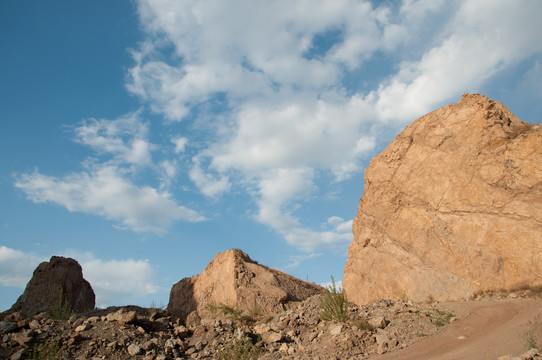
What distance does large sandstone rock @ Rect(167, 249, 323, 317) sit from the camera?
14805 mm

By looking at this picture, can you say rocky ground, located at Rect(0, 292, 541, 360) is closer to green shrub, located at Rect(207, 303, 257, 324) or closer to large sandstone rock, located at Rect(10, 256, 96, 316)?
green shrub, located at Rect(207, 303, 257, 324)

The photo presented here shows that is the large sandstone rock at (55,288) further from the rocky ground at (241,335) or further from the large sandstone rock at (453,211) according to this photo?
the large sandstone rock at (453,211)

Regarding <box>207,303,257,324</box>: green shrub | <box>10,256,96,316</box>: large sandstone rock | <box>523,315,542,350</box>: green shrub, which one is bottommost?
<box>523,315,542,350</box>: green shrub

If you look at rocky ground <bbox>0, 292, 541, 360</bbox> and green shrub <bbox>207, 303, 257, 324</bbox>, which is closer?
rocky ground <bbox>0, 292, 541, 360</bbox>

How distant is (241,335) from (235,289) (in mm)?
3648

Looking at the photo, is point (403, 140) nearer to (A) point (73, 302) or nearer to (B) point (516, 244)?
(B) point (516, 244)

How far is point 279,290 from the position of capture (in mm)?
15227

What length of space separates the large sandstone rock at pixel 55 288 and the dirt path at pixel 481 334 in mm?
16716

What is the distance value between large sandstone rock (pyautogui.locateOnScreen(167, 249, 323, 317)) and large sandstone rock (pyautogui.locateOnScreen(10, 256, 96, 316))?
5.99 metres

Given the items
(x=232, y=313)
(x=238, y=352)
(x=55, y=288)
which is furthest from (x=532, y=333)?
(x=55, y=288)

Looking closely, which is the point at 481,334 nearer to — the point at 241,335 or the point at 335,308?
the point at 335,308

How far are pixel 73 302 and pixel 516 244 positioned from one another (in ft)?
66.3

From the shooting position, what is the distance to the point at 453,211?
1236 centimetres

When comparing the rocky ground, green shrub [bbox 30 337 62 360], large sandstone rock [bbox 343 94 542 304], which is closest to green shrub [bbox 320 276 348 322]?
the rocky ground
